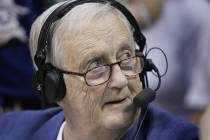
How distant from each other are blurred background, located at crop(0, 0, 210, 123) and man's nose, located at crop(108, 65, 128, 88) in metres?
1.28

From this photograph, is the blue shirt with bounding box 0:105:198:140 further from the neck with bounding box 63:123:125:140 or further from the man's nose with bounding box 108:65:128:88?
the man's nose with bounding box 108:65:128:88

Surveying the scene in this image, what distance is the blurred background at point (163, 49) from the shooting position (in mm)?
3379

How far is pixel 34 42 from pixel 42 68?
120 mm

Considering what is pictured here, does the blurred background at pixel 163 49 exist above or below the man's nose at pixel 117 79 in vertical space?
below

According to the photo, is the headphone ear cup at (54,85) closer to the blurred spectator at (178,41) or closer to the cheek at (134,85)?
the cheek at (134,85)

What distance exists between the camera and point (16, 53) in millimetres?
3400

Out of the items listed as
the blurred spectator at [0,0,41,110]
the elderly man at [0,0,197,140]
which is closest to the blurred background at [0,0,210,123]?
the blurred spectator at [0,0,41,110]

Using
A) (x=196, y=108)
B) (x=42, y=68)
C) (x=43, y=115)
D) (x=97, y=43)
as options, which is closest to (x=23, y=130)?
(x=43, y=115)

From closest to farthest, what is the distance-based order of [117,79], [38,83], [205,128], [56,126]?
[205,128] → [117,79] → [38,83] → [56,126]

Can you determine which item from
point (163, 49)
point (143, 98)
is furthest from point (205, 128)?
point (163, 49)

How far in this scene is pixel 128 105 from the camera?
2152mm

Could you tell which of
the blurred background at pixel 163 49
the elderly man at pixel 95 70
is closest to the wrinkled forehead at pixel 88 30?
the elderly man at pixel 95 70

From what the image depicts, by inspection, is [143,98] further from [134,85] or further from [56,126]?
[56,126]

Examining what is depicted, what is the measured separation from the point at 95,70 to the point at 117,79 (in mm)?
79
